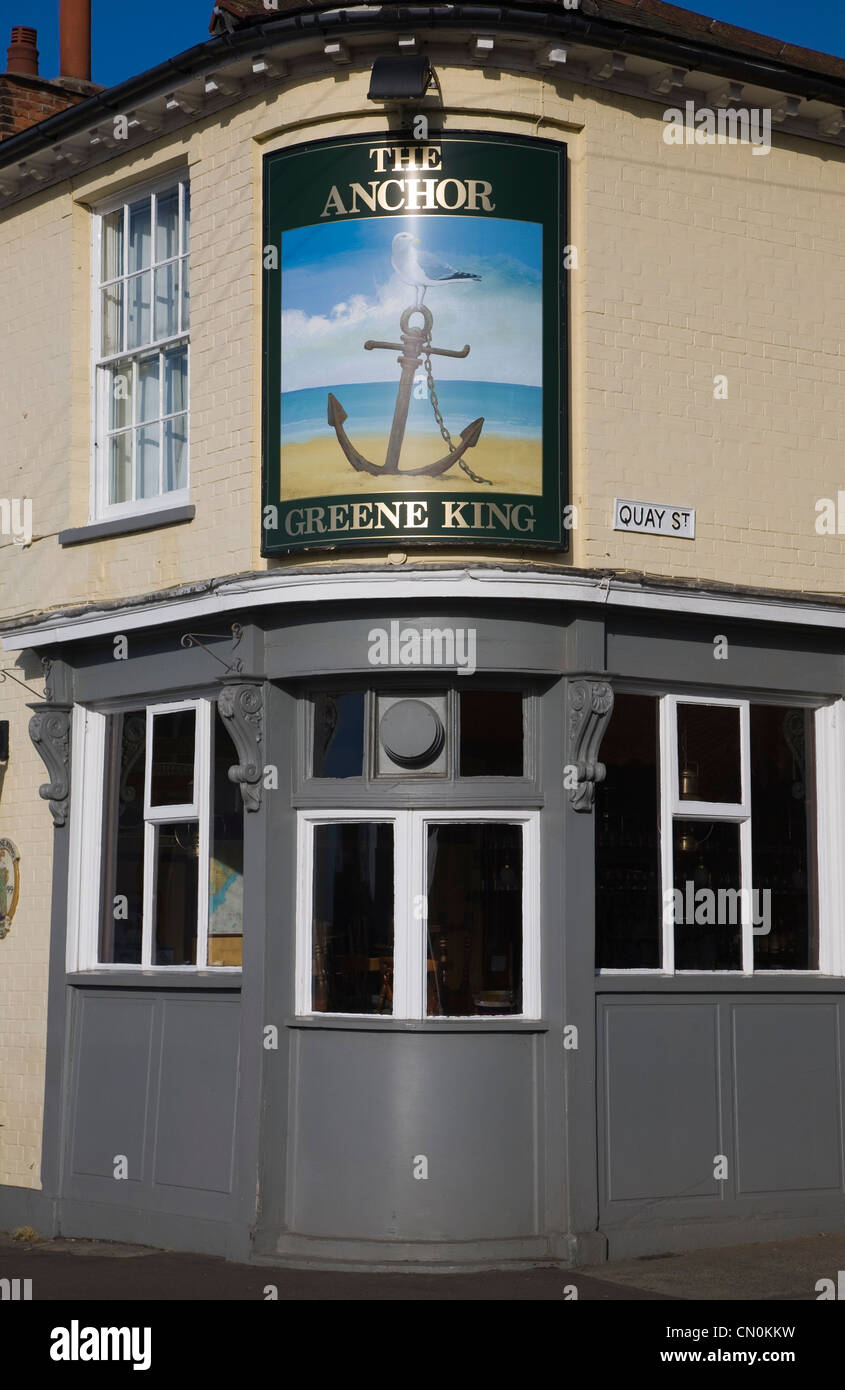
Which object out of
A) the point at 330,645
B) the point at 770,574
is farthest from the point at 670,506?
the point at 330,645

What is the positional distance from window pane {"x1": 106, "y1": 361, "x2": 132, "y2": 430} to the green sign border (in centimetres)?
179

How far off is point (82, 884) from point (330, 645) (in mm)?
2836

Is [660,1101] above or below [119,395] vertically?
below

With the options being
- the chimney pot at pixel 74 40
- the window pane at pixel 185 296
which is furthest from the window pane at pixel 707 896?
the chimney pot at pixel 74 40

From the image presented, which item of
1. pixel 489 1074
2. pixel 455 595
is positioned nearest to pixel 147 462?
pixel 455 595

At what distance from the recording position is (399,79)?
10523 mm

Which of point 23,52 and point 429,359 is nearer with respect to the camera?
point 429,359

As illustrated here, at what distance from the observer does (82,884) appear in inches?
485

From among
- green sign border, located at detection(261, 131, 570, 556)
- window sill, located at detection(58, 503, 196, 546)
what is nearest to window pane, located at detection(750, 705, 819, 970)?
green sign border, located at detection(261, 131, 570, 556)

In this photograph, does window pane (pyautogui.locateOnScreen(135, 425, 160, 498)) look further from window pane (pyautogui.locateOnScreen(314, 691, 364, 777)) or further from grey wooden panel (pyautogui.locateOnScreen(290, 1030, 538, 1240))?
grey wooden panel (pyautogui.locateOnScreen(290, 1030, 538, 1240))

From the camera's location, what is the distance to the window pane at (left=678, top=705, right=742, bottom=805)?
11.4 m

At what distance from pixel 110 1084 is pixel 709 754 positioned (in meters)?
4.39

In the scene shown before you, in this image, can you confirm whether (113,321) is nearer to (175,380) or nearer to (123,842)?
(175,380)

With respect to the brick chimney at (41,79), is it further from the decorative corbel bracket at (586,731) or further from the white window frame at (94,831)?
the decorative corbel bracket at (586,731)
